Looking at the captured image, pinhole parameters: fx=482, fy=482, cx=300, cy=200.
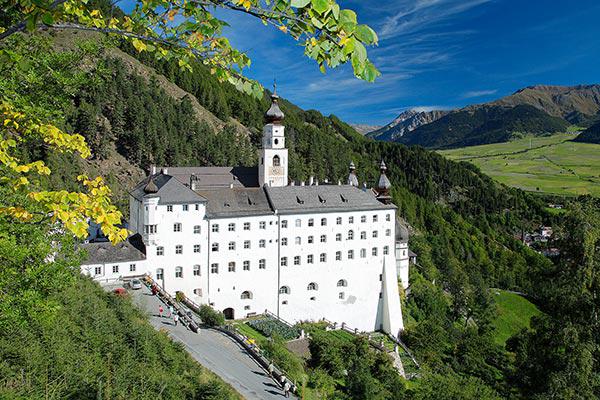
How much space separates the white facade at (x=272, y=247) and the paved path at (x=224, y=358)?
7.82 m

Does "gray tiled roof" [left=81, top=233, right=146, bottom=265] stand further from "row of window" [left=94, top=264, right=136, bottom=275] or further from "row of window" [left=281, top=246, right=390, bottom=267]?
"row of window" [left=281, top=246, right=390, bottom=267]

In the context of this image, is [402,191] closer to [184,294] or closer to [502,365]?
[502,365]

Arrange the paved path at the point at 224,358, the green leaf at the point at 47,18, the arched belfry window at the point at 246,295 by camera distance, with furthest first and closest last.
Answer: the arched belfry window at the point at 246,295
the paved path at the point at 224,358
the green leaf at the point at 47,18

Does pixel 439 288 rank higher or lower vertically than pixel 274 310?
lower

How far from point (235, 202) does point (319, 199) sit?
9.53 m

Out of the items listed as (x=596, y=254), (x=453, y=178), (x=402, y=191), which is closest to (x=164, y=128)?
(x=402, y=191)

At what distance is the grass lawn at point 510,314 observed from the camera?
74.9 meters

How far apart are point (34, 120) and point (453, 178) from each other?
6815 inches

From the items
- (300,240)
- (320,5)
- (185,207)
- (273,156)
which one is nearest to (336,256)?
(300,240)

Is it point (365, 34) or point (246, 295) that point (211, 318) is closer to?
point (246, 295)

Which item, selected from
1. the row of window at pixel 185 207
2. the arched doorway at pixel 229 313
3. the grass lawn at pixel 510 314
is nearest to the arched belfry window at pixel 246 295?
the arched doorway at pixel 229 313

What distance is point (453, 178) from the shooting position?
170875 millimetres

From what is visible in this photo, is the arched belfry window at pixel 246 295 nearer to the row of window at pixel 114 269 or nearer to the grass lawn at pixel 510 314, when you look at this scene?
the row of window at pixel 114 269

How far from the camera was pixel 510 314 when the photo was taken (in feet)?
273
